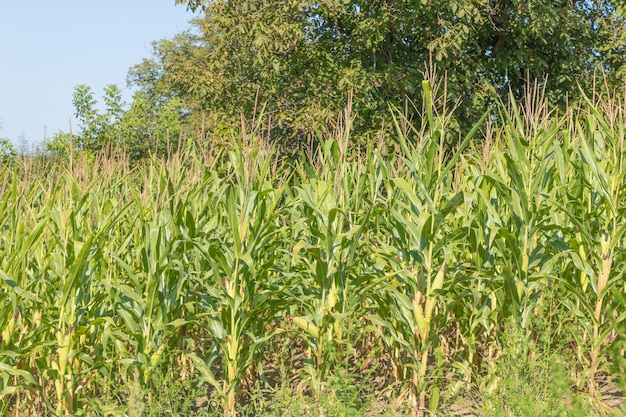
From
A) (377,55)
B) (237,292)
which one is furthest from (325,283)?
(377,55)

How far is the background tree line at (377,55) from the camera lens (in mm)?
12703

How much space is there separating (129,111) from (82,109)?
1.24 meters

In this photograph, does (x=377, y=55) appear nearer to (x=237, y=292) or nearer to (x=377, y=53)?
(x=377, y=53)

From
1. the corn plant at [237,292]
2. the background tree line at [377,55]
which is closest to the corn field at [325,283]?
the corn plant at [237,292]

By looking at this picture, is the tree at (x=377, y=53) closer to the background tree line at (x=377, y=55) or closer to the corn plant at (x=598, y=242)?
the background tree line at (x=377, y=55)

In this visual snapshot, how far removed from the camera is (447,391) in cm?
507

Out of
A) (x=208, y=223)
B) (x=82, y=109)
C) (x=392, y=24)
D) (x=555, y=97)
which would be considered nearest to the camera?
(x=208, y=223)

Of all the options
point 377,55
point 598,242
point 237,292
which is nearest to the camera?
point 598,242

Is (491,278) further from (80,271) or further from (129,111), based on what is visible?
(129,111)

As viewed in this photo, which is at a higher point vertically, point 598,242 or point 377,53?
point 377,53

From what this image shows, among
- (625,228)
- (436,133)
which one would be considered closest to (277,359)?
(436,133)

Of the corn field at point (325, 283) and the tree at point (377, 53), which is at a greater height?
the tree at point (377, 53)

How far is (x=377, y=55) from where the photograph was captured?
13961 millimetres

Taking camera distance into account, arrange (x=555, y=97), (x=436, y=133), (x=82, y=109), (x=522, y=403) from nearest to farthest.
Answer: (x=522, y=403), (x=436, y=133), (x=555, y=97), (x=82, y=109)
